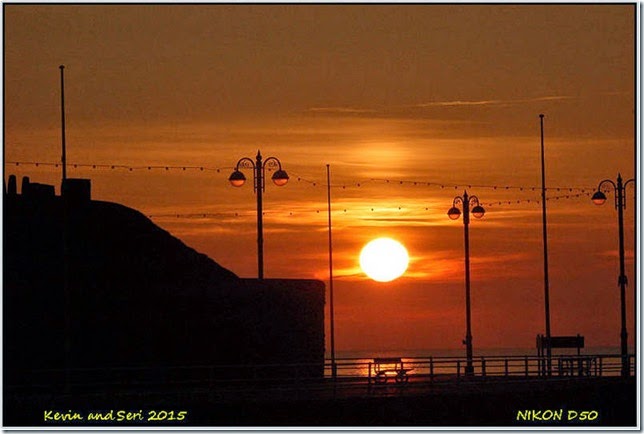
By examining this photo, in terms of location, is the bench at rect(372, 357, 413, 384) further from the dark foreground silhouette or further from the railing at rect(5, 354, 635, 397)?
the dark foreground silhouette

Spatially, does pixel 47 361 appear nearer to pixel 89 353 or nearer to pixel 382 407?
pixel 89 353

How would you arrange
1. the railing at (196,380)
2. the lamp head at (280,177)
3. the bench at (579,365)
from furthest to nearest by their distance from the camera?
the bench at (579,365), the lamp head at (280,177), the railing at (196,380)

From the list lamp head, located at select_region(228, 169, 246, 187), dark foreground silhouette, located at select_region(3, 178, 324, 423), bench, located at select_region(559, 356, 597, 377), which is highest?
lamp head, located at select_region(228, 169, 246, 187)

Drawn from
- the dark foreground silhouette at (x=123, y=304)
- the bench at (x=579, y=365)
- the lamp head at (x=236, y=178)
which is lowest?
the bench at (x=579, y=365)

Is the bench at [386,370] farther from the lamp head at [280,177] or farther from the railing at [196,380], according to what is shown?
the lamp head at [280,177]

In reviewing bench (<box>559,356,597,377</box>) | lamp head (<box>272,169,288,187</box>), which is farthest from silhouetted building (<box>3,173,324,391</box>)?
bench (<box>559,356,597,377</box>)

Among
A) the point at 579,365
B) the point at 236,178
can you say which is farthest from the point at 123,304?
the point at 579,365

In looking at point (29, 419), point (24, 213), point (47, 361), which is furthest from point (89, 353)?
point (29, 419)

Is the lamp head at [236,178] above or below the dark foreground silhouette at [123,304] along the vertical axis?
above

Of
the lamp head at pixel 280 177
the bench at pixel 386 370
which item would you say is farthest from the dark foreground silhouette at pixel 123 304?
the lamp head at pixel 280 177

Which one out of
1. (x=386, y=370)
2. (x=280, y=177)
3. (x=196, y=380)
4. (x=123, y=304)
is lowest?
(x=386, y=370)

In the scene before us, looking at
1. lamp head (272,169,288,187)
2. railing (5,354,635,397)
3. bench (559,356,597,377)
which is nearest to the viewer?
railing (5,354,635,397)

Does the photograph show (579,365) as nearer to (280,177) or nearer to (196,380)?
(280,177)

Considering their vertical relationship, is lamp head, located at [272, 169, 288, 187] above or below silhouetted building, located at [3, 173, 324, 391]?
above
